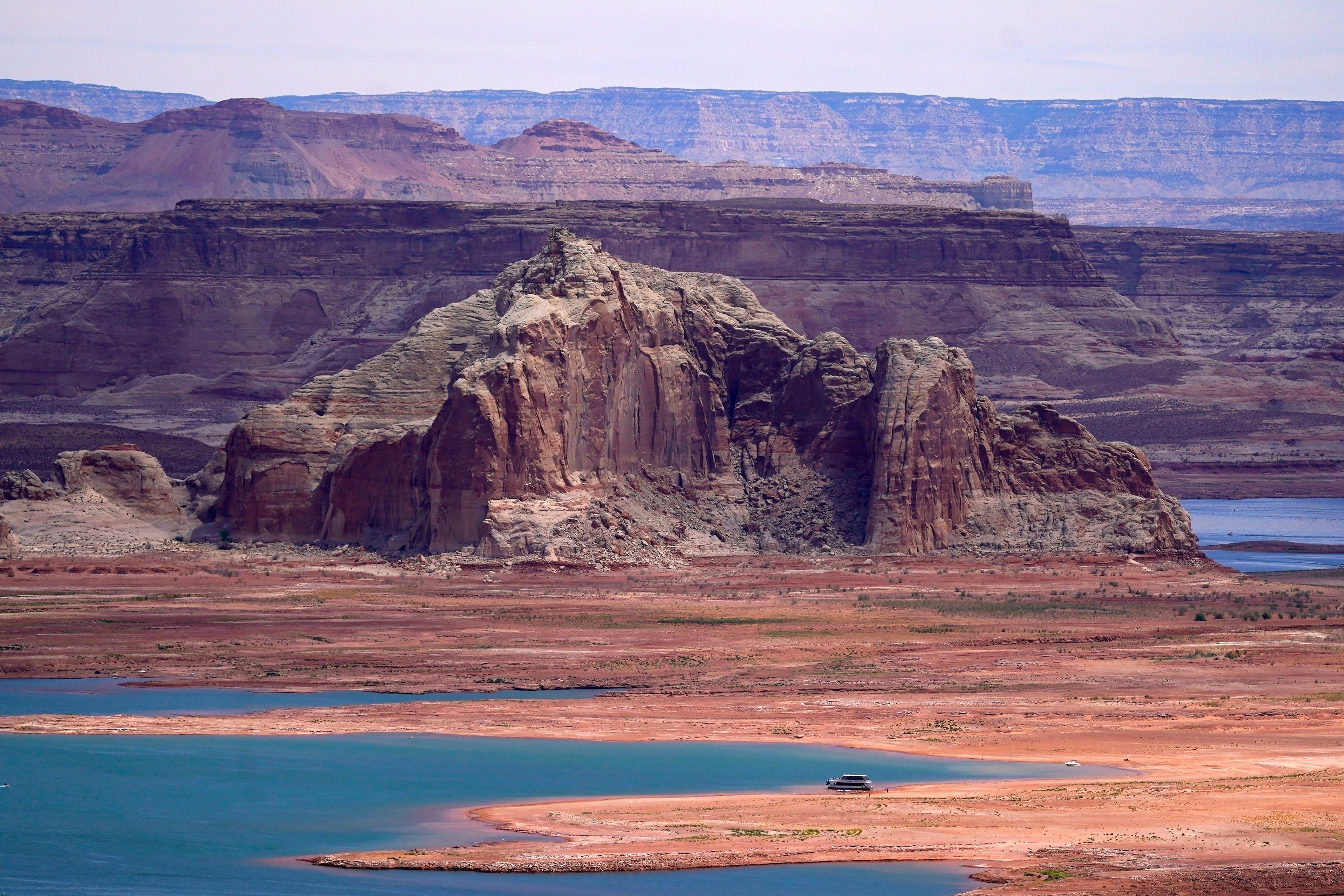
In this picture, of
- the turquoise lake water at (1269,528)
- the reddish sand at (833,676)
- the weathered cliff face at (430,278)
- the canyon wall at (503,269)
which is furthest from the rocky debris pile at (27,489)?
the weathered cliff face at (430,278)

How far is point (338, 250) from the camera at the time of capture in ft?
604

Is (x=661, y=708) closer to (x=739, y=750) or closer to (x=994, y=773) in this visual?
(x=739, y=750)

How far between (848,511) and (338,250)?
112m

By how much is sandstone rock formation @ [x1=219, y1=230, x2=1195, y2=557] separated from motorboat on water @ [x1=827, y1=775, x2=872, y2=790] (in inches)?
1342

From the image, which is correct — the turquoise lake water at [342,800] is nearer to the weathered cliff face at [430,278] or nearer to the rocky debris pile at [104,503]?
the rocky debris pile at [104,503]

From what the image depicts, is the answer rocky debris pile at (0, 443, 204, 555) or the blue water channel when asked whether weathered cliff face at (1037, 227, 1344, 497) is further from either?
the blue water channel

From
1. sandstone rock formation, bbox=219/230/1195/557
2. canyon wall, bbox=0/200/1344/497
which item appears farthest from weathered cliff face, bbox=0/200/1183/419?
sandstone rock formation, bbox=219/230/1195/557

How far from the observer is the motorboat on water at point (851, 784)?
1534 inches

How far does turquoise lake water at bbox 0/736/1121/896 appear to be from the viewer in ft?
108

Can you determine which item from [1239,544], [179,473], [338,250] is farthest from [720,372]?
[338,250]

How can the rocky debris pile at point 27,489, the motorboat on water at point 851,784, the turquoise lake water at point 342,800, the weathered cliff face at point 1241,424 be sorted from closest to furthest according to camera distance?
the turquoise lake water at point 342,800
the motorboat on water at point 851,784
the rocky debris pile at point 27,489
the weathered cliff face at point 1241,424

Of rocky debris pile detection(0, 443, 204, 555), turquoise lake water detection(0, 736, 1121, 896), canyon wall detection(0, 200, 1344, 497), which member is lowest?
turquoise lake water detection(0, 736, 1121, 896)

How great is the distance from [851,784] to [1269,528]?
78649mm

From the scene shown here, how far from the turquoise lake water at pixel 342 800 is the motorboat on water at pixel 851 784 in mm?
1483
